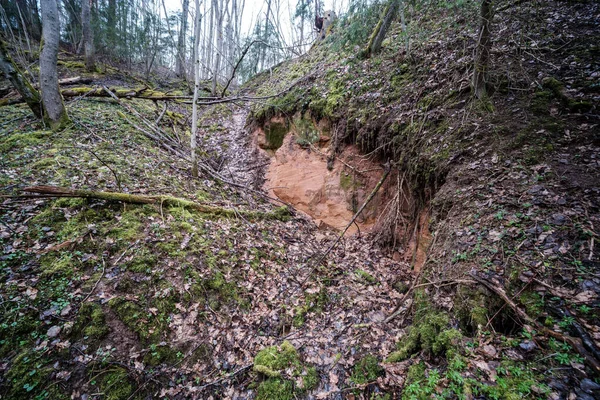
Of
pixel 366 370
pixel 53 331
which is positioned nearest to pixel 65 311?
pixel 53 331

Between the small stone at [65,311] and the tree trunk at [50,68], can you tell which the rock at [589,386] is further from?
the tree trunk at [50,68]

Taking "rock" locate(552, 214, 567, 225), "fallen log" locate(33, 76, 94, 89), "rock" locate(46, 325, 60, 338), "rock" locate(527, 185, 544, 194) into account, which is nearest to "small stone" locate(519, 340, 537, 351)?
"rock" locate(552, 214, 567, 225)

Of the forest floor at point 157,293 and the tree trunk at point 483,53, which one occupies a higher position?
the tree trunk at point 483,53

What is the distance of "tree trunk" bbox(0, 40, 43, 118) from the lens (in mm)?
5734

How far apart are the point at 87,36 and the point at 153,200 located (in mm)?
15348

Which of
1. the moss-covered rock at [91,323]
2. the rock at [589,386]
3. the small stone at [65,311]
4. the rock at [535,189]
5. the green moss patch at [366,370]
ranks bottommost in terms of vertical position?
the green moss patch at [366,370]

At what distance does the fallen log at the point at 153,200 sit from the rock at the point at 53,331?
2.17 metres

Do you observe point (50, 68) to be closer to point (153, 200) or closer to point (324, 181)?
point (153, 200)

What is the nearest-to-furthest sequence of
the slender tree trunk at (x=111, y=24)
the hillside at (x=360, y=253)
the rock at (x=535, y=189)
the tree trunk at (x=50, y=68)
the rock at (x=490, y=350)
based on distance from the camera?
the rock at (x=490, y=350) → the hillside at (x=360, y=253) → the rock at (x=535, y=189) → the tree trunk at (x=50, y=68) → the slender tree trunk at (x=111, y=24)

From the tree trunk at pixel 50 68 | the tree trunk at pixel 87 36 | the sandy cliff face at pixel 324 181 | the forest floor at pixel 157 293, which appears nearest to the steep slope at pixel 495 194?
the sandy cliff face at pixel 324 181

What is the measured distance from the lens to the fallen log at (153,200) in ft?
13.1

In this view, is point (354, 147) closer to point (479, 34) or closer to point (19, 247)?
point (479, 34)

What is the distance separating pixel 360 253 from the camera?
229 inches

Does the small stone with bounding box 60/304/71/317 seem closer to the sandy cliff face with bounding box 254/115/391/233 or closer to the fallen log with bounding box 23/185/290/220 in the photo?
the fallen log with bounding box 23/185/290/220
